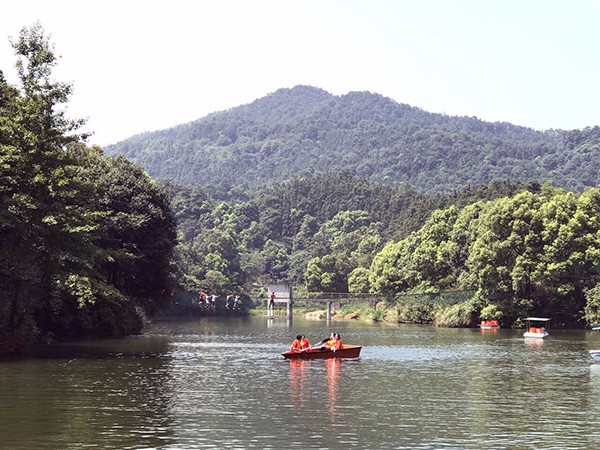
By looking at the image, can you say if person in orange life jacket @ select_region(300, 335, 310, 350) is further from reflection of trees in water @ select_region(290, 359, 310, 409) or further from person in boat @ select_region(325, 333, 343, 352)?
reflection of trees in water @ select_region(290, 359, 310, 409)

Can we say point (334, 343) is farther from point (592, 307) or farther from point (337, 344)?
point (592, 307)

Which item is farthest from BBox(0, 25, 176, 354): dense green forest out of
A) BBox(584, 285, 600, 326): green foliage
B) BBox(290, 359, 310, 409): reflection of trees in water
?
BBox(584, 285, 600, 326): green foliage

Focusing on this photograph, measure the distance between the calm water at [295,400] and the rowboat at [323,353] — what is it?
3.83ft

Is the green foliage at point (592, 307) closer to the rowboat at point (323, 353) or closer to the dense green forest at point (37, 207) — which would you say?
the rowboat at point (323, 353)

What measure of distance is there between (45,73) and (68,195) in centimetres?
770

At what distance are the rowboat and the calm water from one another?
3.83 ft

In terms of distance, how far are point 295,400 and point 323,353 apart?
2156 centimetres

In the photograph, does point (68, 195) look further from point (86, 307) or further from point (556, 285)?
point (556, 285)

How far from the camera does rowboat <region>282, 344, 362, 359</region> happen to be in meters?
59.2

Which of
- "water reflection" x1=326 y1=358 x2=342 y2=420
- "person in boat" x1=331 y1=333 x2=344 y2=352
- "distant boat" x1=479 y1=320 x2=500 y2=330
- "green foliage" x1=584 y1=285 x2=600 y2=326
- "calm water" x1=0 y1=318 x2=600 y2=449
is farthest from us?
"distant boat" x1=479 y1=320 x2=500 y2=330

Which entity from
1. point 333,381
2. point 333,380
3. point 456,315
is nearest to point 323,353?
point 333,380

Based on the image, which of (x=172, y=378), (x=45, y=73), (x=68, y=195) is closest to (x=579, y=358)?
(x=172, y=378)

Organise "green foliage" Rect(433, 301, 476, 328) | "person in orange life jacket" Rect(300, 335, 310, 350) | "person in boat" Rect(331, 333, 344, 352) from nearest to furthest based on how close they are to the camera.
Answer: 1. "person in boat" Rect(331, 333, 344, 352)
2. "person in orange life jacket" Rect(300, 335, 310, 350)
3. "green foliage" Rect(433, 301, 476, 328)

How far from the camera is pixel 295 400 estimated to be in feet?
126
